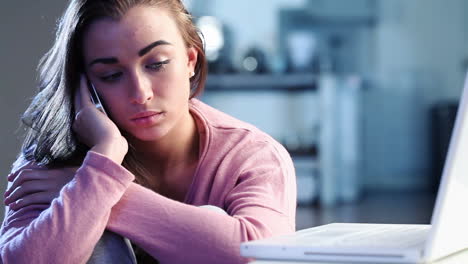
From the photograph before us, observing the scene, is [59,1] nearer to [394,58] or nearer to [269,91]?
[269,91]

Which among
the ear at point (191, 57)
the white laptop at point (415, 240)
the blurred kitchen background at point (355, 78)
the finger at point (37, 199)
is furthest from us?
the blurred kitchen background at point (355, 78)

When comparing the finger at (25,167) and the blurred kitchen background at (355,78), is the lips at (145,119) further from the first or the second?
the blurred kitchen background at (355,78)

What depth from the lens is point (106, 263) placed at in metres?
0.95

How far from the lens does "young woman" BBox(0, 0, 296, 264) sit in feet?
3.12

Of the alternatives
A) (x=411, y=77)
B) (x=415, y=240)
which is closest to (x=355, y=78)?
(x=411, y=77)

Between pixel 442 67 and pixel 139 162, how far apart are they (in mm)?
5496

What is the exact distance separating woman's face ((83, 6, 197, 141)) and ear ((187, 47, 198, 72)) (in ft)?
0.26

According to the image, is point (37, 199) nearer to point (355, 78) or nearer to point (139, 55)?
point (139, 55)

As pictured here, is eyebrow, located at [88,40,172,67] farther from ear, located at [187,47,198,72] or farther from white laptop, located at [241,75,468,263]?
white laptop, located at [241,75,468,263]

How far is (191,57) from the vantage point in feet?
4.06

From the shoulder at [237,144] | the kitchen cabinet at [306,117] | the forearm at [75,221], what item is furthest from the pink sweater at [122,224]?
the kitchen cabinet at [306,117]

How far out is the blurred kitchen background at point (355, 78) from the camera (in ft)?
→ 17.3

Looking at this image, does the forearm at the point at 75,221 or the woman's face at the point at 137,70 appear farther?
the woman's face at the point at 137,70

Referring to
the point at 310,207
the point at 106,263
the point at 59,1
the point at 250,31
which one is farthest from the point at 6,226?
the point at 250,31
